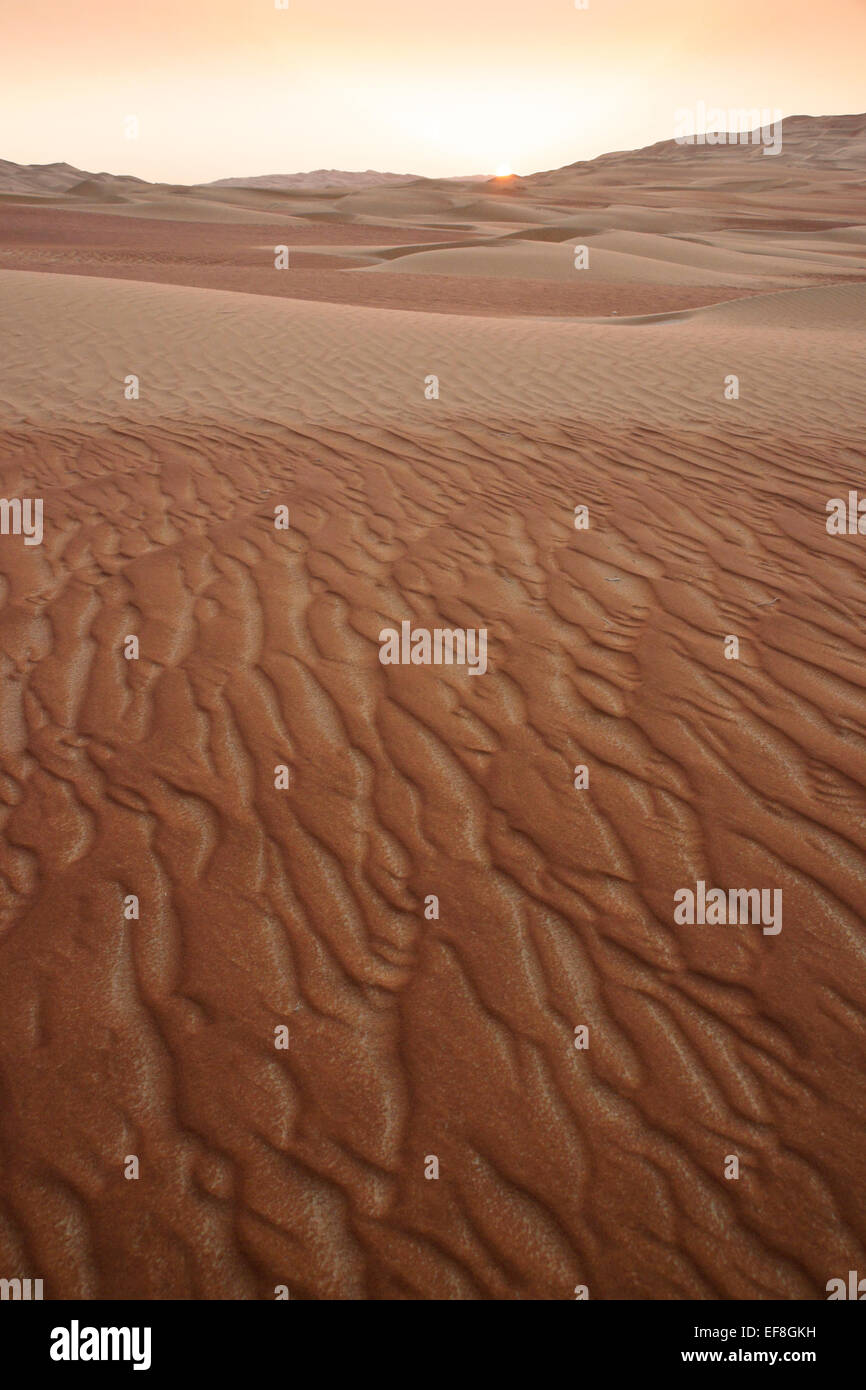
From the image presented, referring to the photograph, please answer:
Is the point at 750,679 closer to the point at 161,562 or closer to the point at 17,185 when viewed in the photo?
the point at 161,562

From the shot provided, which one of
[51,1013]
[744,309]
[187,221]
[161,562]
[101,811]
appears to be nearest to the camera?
[51,1013]

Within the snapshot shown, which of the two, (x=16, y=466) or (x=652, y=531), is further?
(x=16, y=466)

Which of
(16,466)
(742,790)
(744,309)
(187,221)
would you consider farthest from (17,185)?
(742,790)

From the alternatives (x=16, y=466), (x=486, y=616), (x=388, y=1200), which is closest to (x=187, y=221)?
(x=16, y=466)

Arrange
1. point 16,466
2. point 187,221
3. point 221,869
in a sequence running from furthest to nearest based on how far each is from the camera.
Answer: point 187,221 → point 16,466 → point 221,869

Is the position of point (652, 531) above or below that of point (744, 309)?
below

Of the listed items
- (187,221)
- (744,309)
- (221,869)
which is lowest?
(221,869)
